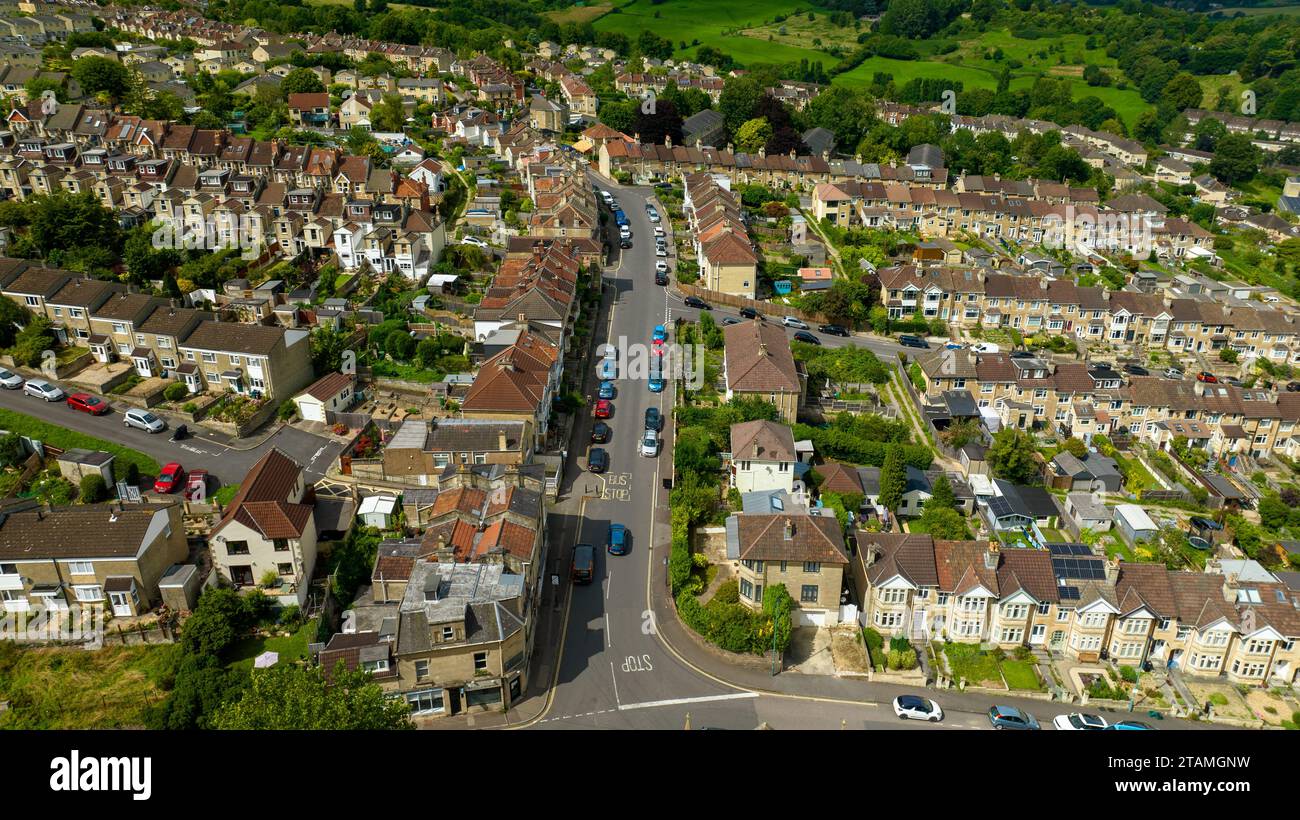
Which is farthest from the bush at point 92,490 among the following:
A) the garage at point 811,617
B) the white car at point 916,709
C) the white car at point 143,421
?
the white car at point 916,709

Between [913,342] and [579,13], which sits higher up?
[579,13]

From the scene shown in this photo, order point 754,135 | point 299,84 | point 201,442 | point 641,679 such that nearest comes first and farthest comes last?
point 641,679 → point 201,442 → point 299,84 → point 754,135

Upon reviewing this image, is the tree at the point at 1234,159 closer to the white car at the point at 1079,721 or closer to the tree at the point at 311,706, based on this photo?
the white car at the point at 1079,721

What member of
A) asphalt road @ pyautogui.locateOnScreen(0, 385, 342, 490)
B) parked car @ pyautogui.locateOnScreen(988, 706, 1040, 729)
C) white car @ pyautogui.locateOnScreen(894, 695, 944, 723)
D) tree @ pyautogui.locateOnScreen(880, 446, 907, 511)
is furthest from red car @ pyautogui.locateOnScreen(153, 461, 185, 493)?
parked car @ pyautogui.locateOnScreen(988, 706, 1040, 729)

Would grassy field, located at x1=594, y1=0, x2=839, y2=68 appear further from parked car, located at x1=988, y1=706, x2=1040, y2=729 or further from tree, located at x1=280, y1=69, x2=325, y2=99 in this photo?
parked car, located at x1=988, y1=706, x2=1040, y2=729

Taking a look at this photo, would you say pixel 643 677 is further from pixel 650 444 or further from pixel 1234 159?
pixel 1234 159

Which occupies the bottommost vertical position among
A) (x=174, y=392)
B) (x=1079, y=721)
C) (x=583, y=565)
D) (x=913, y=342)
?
(x=1079, y=721)

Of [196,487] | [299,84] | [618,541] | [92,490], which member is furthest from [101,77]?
[618,541]
